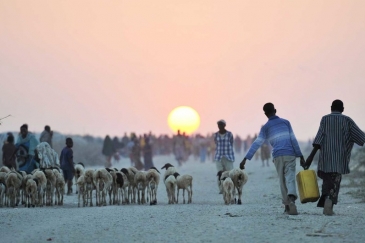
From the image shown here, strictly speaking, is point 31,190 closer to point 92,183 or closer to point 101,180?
point 92,183

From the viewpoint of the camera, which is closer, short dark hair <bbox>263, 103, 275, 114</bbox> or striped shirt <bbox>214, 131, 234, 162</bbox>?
short dark hair <bbox>263, 103, 275, 114</bbox>

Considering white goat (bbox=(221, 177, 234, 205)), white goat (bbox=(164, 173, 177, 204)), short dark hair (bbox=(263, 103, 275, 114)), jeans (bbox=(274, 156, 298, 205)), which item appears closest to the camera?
jeans (bbox=(274, 156, 298, 205))

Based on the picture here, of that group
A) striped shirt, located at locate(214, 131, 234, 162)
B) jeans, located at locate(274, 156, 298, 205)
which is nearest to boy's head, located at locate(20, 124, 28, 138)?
striped shirt, located at locate(214, 131, 234, 162)

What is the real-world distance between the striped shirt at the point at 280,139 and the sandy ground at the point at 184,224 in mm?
1083

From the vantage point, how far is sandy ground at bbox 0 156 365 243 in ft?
36.7

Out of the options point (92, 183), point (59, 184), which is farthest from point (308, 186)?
point (59, 184)

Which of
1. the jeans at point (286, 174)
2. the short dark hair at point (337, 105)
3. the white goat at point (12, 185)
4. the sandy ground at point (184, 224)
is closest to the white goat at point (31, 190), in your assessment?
the white goat at point (12, 185)

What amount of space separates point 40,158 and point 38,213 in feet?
16.2

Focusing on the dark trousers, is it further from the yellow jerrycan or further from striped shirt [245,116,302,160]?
striped shirt [245,116,302,160]

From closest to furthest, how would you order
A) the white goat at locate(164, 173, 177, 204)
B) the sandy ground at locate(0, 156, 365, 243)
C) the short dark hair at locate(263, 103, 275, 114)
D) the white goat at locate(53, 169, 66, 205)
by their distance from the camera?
the sandy ground at locate(0, 156, 365, 243) < the short dark hair at locate(263, 103, 275, 114) < the white goat at locate(164, 173, 177, 204) < the white goat at locate(53, 169, 66, 205)

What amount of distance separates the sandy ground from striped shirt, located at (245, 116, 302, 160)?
42.6 inches

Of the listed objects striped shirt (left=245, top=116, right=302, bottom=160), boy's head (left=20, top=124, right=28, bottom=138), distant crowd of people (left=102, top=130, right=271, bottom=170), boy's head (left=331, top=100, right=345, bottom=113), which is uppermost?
distant crowd of people (left=102, top=130, right=271, bottom=170)

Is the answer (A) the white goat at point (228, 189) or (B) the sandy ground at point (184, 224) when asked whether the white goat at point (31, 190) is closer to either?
(B) the sandy ground at point (184, 224)

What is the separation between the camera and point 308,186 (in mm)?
13883
